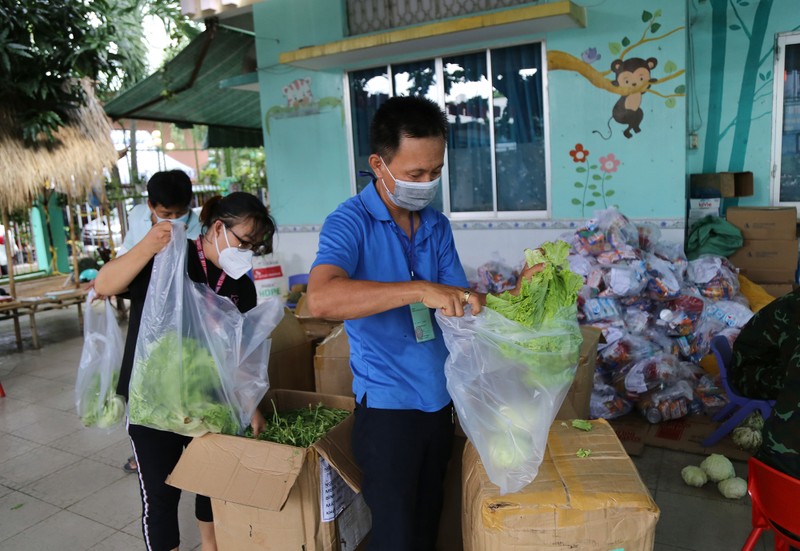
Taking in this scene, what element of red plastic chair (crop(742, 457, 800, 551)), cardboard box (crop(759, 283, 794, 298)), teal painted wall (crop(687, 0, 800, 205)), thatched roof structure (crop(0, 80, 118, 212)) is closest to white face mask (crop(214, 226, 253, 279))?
red plastic chair (crop(742, 457, 800, 551))

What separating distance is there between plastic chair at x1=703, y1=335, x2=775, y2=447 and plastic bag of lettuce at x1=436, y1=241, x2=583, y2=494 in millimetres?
1892

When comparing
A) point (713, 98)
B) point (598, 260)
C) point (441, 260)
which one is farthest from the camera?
point (713, 98)

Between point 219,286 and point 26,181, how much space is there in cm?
579

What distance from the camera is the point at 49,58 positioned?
6.40 meters

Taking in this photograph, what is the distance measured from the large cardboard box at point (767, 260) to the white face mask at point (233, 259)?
432cm

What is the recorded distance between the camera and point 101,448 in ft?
12.7

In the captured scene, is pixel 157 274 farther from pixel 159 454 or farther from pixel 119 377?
pixel 159 454

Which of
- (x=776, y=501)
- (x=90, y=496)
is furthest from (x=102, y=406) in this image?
(x=776, y=501)

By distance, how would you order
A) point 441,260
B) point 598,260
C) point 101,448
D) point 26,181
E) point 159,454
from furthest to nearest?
point 26,181 < point 598,260 < point 101,448 < point 159,454 < point 441,260

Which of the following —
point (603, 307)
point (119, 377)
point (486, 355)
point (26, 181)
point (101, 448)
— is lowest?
point (101, 448)

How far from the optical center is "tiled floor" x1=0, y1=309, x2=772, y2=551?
2645mm

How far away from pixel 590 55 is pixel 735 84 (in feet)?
4.82

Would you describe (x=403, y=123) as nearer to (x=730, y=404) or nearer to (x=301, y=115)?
(x=730, y=404)

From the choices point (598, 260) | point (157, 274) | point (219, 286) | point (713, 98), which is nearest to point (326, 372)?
point (219, 286)
